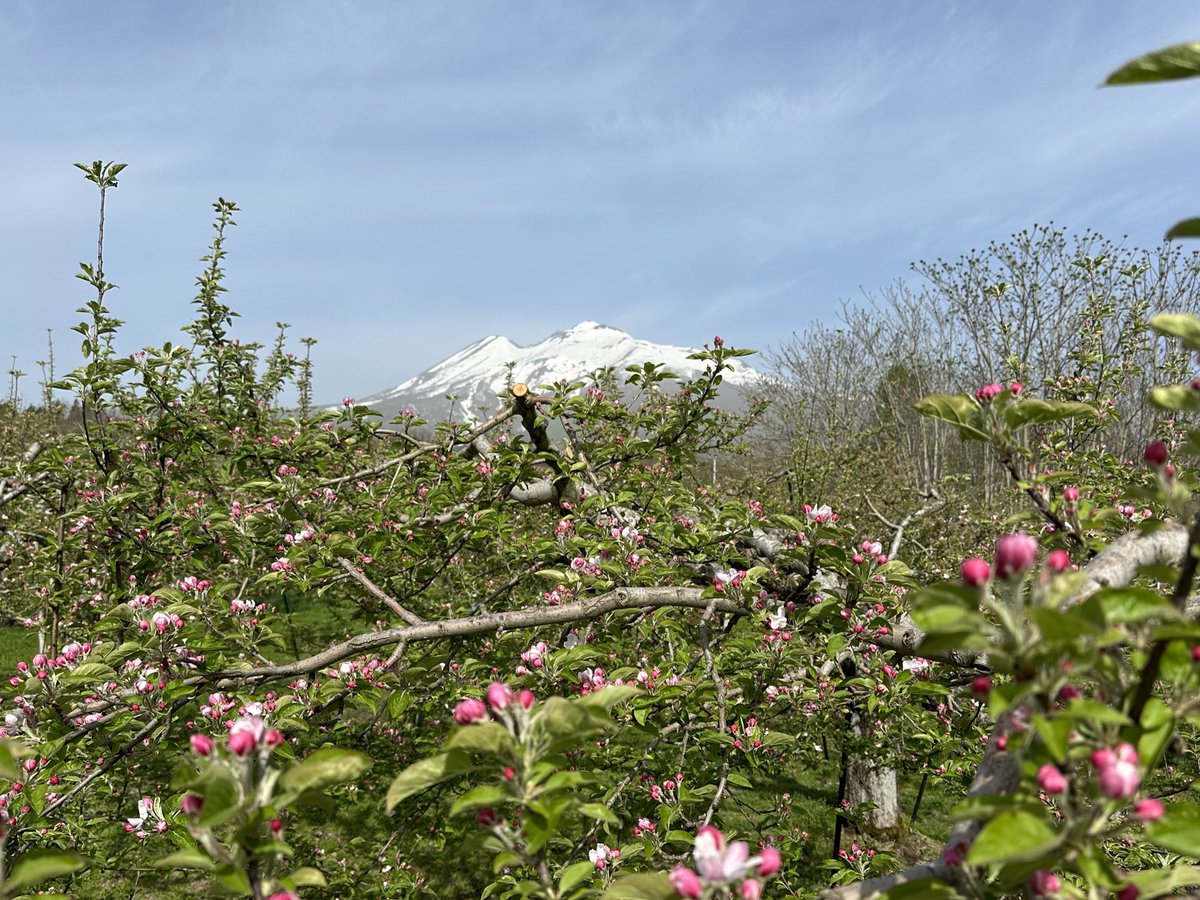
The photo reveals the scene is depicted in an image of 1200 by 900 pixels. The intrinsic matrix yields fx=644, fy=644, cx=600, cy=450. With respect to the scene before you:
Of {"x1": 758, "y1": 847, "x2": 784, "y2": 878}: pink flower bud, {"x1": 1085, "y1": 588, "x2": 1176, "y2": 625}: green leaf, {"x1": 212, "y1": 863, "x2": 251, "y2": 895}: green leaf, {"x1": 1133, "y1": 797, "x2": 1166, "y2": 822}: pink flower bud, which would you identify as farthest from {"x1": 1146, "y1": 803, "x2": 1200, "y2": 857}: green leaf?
{"x1": 212, "y1": 863, "x2": 251, "y2": 895}: green leaf

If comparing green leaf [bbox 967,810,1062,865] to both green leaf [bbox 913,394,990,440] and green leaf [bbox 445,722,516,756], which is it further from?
green leaf [bbox 913,394,990,440]

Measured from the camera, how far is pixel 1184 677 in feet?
2.90

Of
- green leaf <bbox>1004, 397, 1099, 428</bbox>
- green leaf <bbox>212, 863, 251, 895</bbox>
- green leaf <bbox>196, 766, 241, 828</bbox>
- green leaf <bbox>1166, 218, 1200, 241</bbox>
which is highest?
green leaf <bbox>1166, 218, 1200, 241</bbox>

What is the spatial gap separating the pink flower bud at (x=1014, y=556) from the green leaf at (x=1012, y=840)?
30cm

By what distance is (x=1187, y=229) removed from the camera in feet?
3.19

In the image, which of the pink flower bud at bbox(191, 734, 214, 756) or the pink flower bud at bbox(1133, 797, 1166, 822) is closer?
the pink flower bud at bbox(1133, 797, 1166, 822)

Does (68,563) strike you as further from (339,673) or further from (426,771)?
(426,771)

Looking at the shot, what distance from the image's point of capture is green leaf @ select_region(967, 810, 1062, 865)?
0.75 meters

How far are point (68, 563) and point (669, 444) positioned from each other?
525 cm

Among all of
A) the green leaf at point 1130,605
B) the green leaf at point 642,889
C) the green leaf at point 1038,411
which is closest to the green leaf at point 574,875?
the green leaf at point 642,889

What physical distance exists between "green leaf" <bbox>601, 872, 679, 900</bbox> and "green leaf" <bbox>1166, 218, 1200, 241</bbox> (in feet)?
4.18

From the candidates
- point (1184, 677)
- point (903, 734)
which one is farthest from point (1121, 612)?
point (903, 734)

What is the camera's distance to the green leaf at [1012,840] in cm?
75

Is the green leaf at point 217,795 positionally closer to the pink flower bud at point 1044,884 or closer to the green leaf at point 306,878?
the green leaf at point 306,878
